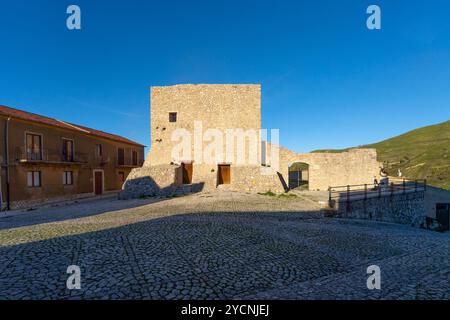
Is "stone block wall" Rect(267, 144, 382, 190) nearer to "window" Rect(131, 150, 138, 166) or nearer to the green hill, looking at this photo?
→ "window" Rect(131, 150, 138, 166)

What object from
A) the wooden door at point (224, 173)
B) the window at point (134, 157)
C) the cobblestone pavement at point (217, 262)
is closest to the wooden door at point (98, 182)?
the window at point (134, 157)

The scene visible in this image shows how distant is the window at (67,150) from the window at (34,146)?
2.16 m

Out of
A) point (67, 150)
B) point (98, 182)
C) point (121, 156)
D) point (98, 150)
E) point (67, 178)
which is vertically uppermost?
point (98, 150)

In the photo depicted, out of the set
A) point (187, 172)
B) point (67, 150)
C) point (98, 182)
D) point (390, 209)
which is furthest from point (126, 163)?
point (390, 209)

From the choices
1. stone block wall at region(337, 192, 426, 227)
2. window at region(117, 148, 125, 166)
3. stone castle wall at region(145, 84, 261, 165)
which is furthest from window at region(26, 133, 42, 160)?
stone block wall at region(337, 192, 426, 227)

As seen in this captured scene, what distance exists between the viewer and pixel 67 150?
19.8m

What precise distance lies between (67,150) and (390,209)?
84.3 feet

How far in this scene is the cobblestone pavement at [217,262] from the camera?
350cm

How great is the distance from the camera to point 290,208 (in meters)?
11.3

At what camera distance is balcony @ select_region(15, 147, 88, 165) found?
15745mm

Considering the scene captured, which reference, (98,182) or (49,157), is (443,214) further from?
(49,157)

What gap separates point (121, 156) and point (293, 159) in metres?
20.3

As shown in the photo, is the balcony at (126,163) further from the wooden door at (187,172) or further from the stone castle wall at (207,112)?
the wooden door at (187,172)

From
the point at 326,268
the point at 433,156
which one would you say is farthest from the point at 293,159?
the point at 433,156
